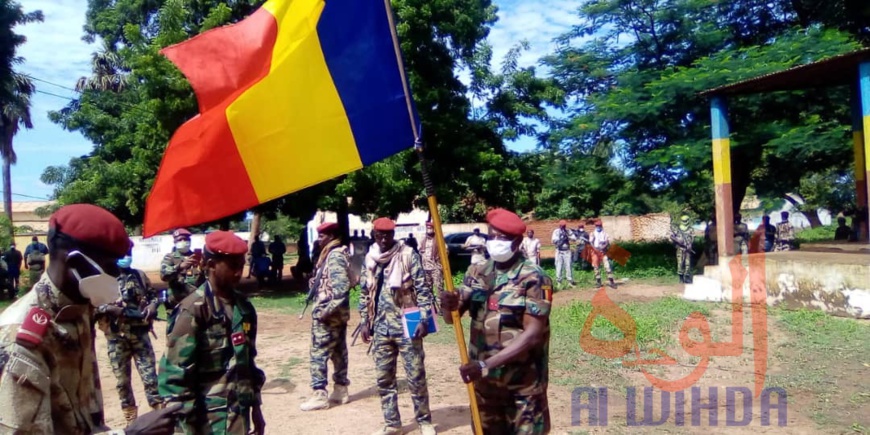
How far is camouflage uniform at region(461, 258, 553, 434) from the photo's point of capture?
3.85 meters

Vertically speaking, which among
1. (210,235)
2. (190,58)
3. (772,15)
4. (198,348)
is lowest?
(198,348)

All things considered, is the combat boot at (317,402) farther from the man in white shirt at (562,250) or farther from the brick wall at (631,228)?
the brick wall at (631,228)

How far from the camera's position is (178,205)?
3934 millimetres

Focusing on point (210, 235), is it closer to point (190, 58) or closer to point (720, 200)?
point (190, 58)

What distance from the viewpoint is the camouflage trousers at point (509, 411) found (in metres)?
3.83

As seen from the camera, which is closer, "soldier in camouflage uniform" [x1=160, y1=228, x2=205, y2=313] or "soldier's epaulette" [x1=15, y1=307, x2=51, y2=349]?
"soldier's epaulette" [x1=15, y1=307, x2=51, y2=349]

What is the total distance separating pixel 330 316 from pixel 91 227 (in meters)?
4.30

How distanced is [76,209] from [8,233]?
82.0 feet

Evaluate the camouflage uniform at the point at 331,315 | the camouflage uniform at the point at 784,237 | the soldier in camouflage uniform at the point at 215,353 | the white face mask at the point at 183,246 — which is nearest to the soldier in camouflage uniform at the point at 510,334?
the soldier in camouflage uniform at the point at 215,353

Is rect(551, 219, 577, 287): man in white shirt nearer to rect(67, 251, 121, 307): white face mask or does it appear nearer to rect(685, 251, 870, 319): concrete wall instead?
rect(685, 251, 870, 319): concrete wall

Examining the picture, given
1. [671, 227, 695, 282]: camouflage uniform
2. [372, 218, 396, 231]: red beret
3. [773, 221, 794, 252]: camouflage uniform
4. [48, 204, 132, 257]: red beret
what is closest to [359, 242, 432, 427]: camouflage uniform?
Answer: [372, 218, 396, 231]: red beret

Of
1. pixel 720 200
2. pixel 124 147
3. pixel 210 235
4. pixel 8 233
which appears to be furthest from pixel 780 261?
pixel 8 233

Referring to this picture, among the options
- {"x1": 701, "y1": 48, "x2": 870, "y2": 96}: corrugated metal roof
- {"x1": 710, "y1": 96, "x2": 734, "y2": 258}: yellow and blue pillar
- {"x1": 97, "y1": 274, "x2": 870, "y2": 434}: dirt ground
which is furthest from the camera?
{"x1": 710, "y1": 96, "x2": 734, "y2": 258}: yellow and blue pillar

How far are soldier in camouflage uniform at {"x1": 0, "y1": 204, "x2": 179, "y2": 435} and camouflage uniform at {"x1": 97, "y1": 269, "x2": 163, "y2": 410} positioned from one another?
406 centimetres
